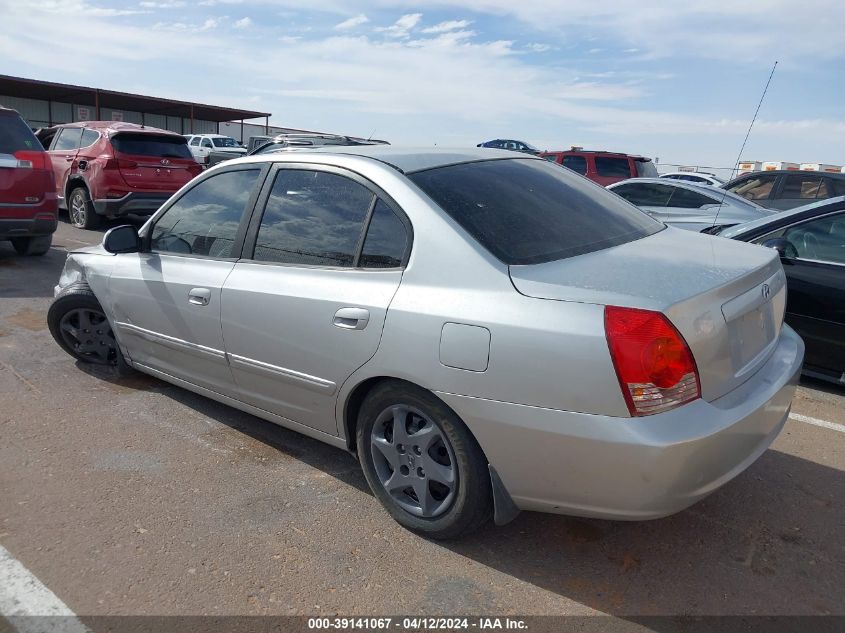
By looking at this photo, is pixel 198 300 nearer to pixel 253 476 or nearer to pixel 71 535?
pixel 253 476

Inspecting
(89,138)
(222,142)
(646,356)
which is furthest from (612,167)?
(222,142)

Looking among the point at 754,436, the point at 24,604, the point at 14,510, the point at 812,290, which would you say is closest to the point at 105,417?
the point at 14,510

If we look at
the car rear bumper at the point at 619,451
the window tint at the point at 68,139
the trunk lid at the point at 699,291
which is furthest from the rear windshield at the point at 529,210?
the window tint at the point at 68,139

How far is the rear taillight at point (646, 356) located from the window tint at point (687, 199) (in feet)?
26.8

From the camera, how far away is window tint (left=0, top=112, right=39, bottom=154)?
26.0 feet

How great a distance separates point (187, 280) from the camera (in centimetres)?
377

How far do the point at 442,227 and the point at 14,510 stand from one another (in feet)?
7.43

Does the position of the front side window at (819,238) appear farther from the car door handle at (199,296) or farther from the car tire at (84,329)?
the car tire at (84,329)

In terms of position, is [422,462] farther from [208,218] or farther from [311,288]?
[208,218]

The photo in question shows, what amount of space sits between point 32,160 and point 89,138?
3.39 m

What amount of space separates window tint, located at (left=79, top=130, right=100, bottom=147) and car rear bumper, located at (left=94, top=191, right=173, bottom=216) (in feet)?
3.38

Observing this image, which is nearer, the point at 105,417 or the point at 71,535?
the point at 71,535

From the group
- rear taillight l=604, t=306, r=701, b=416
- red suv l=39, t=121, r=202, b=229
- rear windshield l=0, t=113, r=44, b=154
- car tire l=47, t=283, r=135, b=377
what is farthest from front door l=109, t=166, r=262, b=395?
red suv l=39, t=121, r=202, b=229

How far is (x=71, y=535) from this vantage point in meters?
2.93
